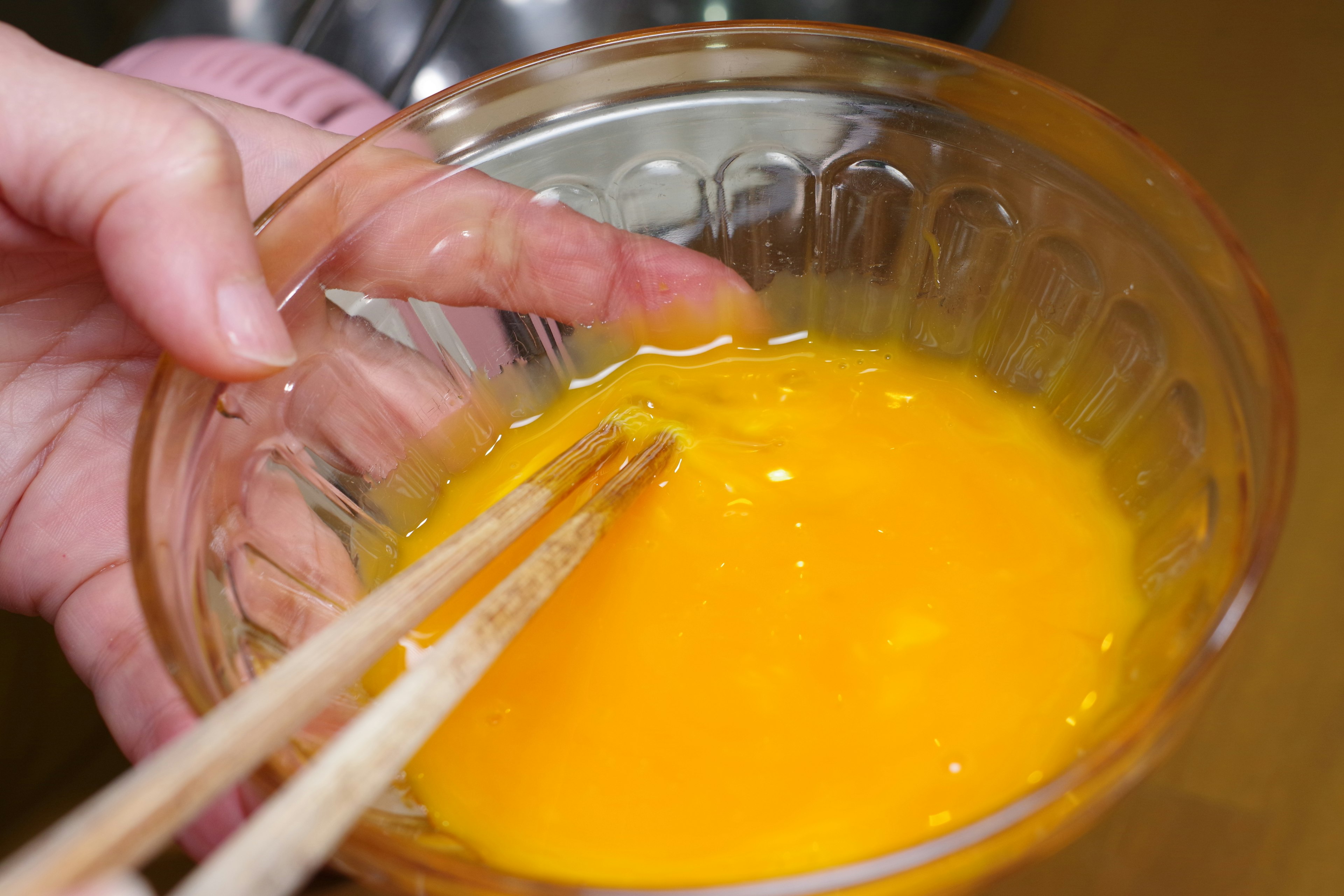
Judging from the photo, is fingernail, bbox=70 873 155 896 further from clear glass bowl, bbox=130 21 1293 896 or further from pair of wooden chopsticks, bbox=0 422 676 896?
clear glass bowl, bbox=130 21 1293 896

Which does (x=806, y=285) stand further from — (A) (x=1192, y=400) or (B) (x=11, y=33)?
(B) (x=11, y=33)

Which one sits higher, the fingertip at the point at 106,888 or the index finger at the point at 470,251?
the index finger at the point at 470,251

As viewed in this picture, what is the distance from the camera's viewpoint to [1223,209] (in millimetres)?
807

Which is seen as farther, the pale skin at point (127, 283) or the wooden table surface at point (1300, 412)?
the wooden table surface at point (1300, 412)

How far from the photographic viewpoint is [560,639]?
0.51 meters

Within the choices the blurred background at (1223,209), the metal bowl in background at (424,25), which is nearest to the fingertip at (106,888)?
the blurred background at (1223,209)

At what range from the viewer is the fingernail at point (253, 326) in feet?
1.58

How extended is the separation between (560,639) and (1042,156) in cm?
36

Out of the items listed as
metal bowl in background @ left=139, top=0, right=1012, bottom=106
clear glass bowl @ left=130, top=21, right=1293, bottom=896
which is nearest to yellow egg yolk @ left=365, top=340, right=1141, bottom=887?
clear glass bowl @ left=130, top=21, right=1293, bottom=896

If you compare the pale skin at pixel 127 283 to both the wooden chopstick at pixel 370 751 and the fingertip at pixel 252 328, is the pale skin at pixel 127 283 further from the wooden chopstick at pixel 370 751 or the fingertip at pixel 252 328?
the wooden chopstick at pixel 370 751

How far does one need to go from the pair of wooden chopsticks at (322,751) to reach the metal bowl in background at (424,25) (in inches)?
26.2

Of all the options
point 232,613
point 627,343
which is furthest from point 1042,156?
point 232,613

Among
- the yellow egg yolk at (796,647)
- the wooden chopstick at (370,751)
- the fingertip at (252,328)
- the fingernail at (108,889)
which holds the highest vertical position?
the fingertip at (252,328)

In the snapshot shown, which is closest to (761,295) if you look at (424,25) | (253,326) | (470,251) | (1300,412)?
(470,251)
